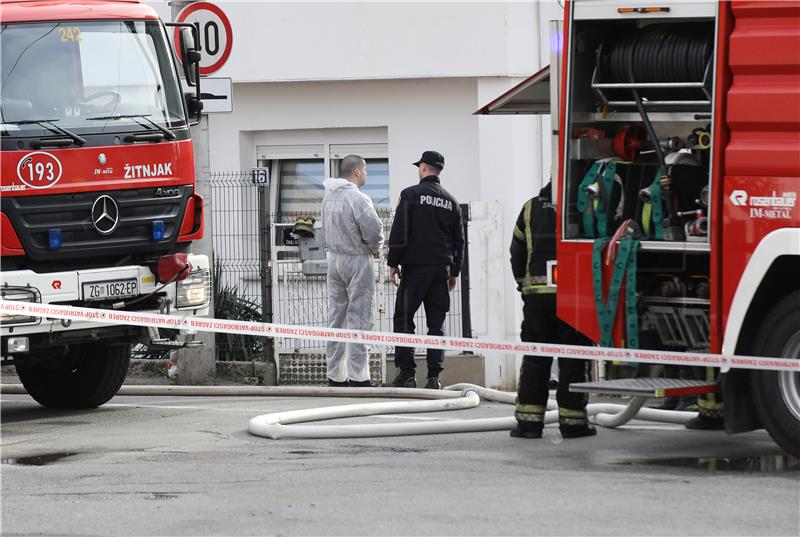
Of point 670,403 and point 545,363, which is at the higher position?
point 545,363

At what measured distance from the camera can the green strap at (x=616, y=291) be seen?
793cm

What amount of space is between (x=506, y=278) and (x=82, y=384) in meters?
5.28

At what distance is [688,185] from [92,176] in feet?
13.9

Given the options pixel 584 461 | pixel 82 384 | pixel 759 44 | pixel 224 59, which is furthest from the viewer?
pixel 224 59

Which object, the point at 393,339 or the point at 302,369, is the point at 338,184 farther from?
the point at 393,339

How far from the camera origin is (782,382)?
7398mm

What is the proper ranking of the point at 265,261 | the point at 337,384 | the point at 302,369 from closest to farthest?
1. the point at 337,384
2. the point at 302,369
3. the point at 265,261

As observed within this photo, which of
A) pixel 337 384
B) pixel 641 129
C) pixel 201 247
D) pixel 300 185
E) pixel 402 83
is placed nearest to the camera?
pixel 641 129

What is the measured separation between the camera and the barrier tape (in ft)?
24.7

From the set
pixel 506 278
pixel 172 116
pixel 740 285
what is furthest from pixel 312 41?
pixel 740 285

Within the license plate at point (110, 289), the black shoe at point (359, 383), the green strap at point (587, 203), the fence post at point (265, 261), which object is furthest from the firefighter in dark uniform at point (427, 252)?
the green strap at point (587, 203)

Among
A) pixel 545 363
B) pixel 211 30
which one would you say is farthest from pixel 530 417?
pixel 211 30

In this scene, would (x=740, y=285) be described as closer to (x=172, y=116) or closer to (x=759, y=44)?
(x=759, y=44)

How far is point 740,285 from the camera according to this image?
743cm
